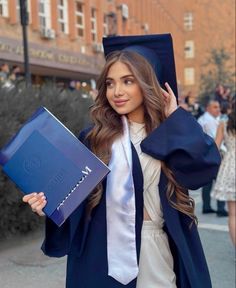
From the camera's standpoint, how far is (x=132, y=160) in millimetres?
2057

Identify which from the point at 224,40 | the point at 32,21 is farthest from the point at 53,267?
the point at 224,40

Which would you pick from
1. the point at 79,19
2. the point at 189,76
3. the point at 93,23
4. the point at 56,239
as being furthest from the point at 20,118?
the point at 189,76

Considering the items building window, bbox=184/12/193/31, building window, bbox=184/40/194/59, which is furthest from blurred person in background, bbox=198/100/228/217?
building window, bbox=184/12/193/31

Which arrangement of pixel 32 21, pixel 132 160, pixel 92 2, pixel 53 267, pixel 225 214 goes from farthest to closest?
1. pixel 92 2
2. pixel 32 21
3. pixel 225 214
4. pixel 53 267
5. pixel 132 160

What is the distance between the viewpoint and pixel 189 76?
184ft

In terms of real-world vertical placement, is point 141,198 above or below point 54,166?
below

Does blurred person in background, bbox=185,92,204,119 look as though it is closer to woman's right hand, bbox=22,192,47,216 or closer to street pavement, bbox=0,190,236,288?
street pavement, bbox=0,190,236,288

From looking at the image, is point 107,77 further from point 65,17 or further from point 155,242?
point 65,17

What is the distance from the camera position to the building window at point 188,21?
54781 mm

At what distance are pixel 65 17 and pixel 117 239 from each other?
22.1 m

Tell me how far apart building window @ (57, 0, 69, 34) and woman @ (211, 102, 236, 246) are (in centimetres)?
1725

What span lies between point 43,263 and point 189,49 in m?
53.4

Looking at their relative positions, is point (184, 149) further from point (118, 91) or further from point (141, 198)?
point (118, 91)

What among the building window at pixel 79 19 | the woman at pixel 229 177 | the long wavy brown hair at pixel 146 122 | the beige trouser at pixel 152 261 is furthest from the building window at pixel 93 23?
the beige trouser at pixel 152 261
